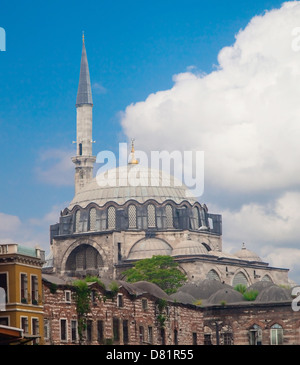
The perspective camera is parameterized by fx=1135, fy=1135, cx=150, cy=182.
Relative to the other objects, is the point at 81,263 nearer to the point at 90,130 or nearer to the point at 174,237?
the point at 174,237

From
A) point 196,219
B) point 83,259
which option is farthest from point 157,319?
point 196,219

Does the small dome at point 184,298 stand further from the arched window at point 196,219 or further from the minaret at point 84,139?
the minaret at point 84,139

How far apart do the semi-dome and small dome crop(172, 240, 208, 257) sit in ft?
22.5

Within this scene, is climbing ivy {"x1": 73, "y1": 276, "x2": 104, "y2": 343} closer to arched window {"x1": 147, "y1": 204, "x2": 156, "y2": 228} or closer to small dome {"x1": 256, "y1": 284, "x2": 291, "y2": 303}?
small dome {"x1": 256, "y1": 284, "x2": 291, "y2": 303}

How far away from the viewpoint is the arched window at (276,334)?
71.8 m

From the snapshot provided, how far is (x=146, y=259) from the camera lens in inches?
3762

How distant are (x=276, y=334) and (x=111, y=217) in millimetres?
34996

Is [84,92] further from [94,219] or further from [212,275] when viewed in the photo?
[212,275]

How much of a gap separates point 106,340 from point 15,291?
10.5 metres

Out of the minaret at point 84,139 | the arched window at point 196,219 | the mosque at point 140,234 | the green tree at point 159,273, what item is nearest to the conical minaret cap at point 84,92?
the minaret at point 84,139

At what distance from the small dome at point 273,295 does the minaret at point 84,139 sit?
144 ft

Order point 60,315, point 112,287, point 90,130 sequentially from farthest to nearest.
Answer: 1. point 90,130
2. point 112,287
3. point 60,315
